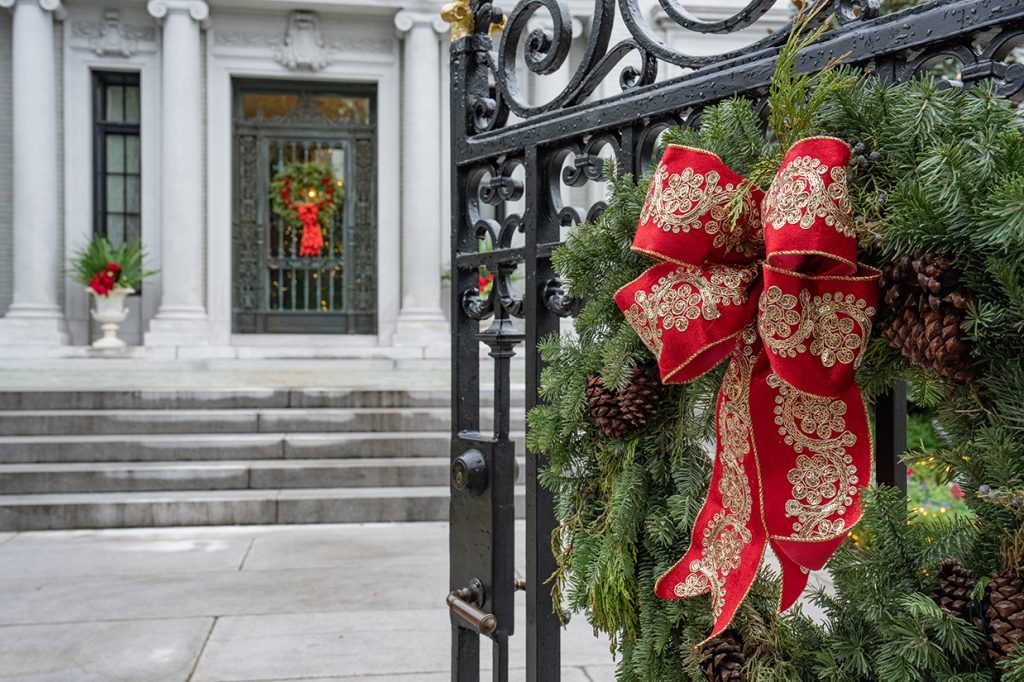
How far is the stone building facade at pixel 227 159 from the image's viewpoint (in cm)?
1405

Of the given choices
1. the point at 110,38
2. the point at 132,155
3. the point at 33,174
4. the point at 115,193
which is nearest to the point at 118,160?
the point at 132,155

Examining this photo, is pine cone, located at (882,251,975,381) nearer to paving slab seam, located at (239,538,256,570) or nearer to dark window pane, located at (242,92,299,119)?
paving slab seam, located at (239,538,256,570)

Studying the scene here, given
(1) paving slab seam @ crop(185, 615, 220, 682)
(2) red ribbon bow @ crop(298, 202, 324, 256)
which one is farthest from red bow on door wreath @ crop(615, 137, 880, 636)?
(2) red ribbon bow @ crop(298, 202, 324, 256)

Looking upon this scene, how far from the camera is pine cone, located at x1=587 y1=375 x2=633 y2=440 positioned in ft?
5.05

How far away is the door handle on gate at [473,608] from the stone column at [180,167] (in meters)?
12.5

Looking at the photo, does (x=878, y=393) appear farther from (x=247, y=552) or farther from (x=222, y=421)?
(x=222, y=421)

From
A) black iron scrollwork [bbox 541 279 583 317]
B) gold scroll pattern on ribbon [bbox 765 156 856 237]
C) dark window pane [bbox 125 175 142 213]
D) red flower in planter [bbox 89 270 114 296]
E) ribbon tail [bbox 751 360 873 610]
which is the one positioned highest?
dark window pane [bbox 125 175 142 213]

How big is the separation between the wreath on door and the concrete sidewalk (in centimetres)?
874

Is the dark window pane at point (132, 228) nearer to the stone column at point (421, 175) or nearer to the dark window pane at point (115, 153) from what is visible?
the dark window pane at point (115, 153)

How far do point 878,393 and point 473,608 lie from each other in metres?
1.29

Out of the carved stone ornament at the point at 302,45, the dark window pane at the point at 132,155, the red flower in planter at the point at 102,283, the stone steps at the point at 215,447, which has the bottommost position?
the stone steps at the point at 215,447

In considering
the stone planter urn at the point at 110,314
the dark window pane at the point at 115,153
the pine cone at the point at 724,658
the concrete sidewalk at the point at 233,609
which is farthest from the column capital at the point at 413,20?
the pine cone at the point at 724,658

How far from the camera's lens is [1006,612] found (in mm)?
961

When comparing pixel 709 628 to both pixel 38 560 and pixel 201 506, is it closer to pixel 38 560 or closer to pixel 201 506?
pixel 38 560
